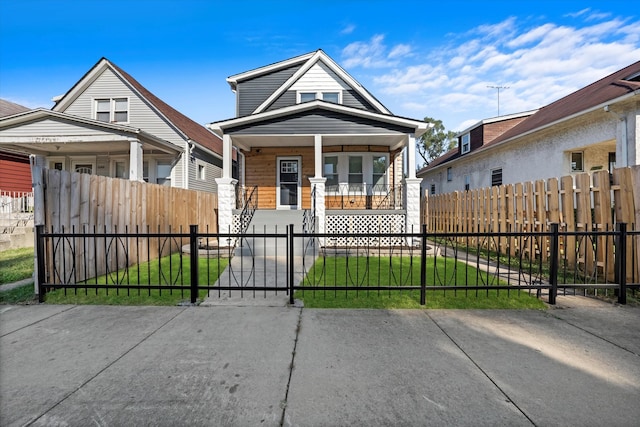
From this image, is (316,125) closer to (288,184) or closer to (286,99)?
(288,184)

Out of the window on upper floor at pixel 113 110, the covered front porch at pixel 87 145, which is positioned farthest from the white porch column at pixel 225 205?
the window on upper floor at pixel 113 110

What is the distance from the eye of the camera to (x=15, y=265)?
7277 mm

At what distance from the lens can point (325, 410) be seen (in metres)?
2.22

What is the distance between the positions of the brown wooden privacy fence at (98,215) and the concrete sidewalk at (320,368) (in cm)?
126

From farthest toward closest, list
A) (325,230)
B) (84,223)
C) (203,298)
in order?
1. (325,230)
2. (84,223)
3. (203,298)

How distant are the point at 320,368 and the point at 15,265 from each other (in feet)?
28.3

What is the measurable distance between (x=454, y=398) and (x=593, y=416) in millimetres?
925

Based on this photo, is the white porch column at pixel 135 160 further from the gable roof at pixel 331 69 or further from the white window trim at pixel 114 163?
the gable roof at pixel 331 69

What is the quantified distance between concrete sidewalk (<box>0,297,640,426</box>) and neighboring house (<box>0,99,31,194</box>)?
17119 millimetres

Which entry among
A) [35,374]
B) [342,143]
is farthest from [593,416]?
[342,143]

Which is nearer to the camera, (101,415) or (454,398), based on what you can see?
(101,415)

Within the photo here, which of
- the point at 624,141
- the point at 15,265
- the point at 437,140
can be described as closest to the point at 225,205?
the point at 15,265

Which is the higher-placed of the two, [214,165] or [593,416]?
[214,165]

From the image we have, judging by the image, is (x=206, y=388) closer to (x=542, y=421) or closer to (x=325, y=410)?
(x=325, y=410)
